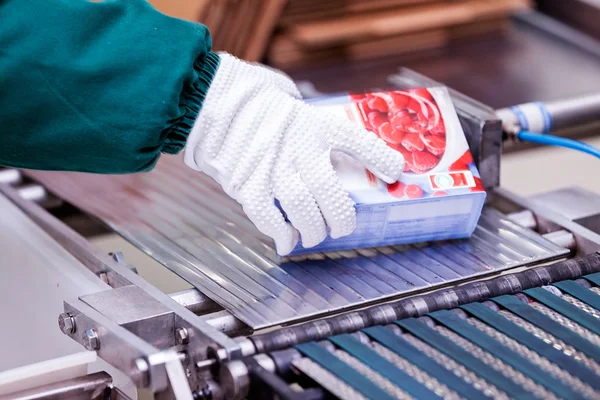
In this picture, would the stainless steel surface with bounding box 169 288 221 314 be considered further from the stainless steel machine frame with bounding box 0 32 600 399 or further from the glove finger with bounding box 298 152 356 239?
the glove finger with bounding box 298 152 356 239

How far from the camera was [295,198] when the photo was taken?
1.13 m

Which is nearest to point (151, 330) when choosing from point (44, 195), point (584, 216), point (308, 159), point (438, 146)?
point (308, 159)

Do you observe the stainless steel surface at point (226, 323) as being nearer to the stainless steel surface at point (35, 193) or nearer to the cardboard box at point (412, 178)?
the cardboard box at point (412, 178)

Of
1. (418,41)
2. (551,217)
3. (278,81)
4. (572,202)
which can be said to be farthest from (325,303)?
(418,41)

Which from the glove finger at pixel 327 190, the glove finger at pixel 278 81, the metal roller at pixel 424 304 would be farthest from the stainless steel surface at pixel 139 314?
the glove finger at pixel 278 81

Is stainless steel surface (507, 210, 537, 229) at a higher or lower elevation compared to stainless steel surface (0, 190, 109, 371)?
higher

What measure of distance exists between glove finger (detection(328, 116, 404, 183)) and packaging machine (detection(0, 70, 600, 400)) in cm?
14

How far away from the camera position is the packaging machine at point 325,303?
3.09 feet

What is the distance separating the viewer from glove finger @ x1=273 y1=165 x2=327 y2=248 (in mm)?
1130

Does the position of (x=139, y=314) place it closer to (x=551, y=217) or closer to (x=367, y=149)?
(x=367, y=149)

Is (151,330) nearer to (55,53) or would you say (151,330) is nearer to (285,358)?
(285,358)

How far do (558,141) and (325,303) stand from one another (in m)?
0.54

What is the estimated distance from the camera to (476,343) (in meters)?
1.00

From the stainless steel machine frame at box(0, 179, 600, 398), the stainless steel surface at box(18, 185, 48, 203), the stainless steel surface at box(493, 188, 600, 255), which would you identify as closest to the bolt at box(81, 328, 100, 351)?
the stainless steel machine frame at box(0, 179, 600, 398)
